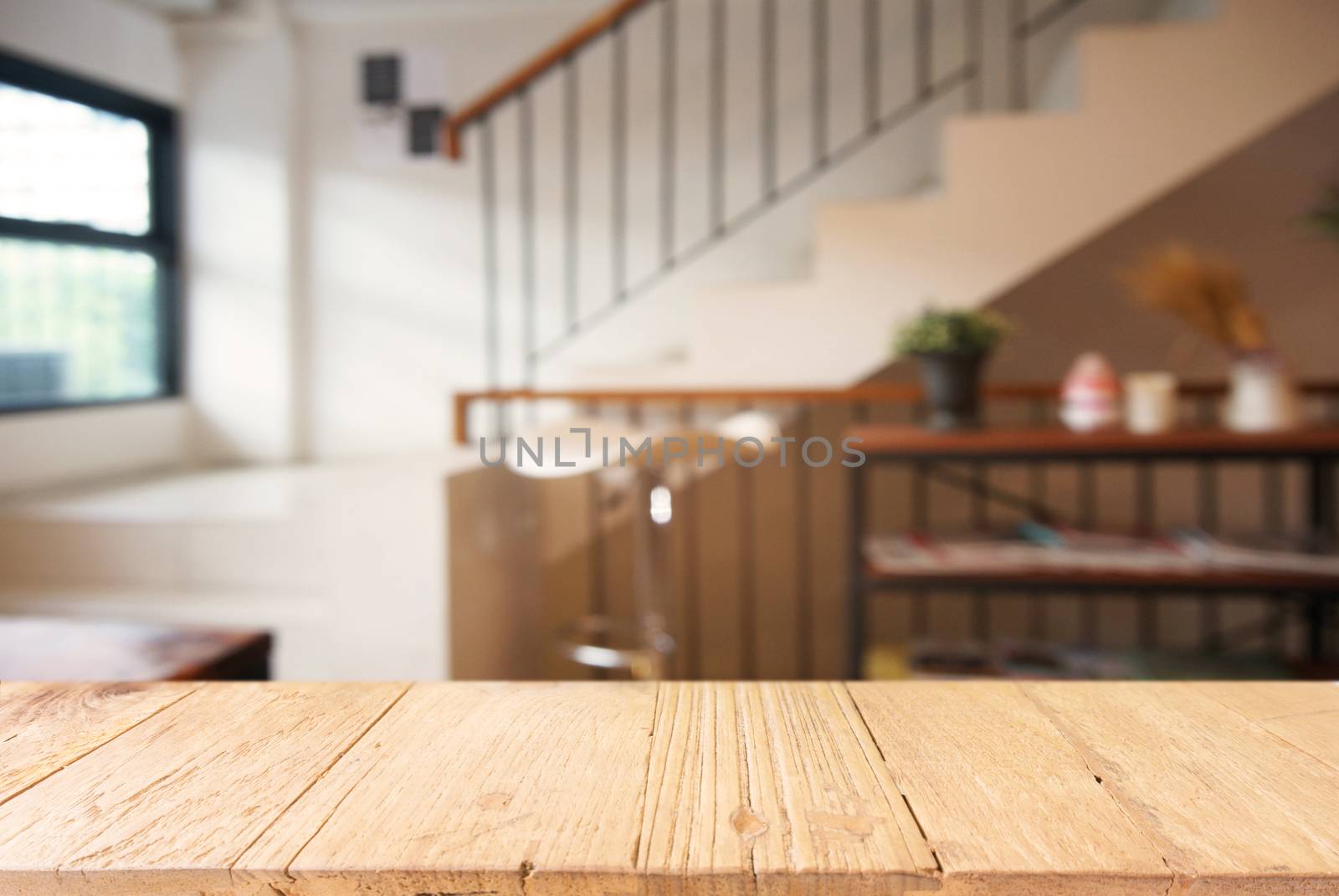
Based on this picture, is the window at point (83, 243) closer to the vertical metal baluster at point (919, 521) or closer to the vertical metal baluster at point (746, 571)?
the vertical metal baluster at point (746, 571)

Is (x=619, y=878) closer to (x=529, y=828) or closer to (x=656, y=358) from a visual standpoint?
(x=529, y=828)

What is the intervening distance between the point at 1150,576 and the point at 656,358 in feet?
8.49

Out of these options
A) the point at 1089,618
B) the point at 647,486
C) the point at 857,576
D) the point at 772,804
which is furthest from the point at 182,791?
the point at 1089,618

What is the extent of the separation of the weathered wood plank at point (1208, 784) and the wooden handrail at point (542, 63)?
8.76 feet

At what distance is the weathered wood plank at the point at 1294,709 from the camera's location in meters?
0.61

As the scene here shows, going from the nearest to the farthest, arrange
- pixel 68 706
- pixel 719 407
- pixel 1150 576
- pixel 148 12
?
pixel 68 706
pixel 1150 576
pixel 719 407
pixel 148 12

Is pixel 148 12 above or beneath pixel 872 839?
above

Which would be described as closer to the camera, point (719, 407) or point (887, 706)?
point (887, 706)

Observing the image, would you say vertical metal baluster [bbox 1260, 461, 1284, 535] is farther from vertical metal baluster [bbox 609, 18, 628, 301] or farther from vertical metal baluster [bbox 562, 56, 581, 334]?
vertical metal baluster [bbox 562, 56, 581, 334]

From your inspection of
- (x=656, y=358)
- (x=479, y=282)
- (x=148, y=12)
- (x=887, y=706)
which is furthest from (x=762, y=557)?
(x=887, y=706)

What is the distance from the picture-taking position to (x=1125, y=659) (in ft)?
8.31

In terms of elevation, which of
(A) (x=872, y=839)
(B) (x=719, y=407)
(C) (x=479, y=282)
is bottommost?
(A) (x=872, y=839)

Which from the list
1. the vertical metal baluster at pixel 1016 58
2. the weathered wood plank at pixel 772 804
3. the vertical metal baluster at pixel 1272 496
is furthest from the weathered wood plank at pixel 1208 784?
the vertical metal baluster at pixel 1272 496

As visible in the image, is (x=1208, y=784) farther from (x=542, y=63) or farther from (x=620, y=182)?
(x=620, y=182)
